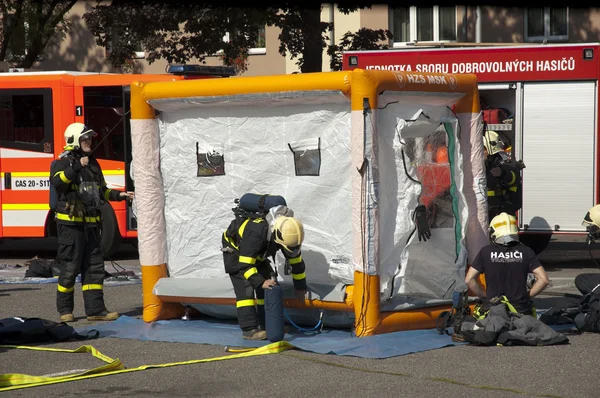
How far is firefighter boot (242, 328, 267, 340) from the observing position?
350 inches

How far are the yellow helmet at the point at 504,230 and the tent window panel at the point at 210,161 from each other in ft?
8.13

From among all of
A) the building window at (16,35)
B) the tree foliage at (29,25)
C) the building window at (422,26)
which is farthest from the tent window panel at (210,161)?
the building window at (422,26)

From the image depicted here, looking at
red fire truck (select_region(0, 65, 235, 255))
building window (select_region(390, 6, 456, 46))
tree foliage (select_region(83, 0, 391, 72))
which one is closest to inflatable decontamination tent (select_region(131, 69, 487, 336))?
red fire truck (select_region(0, 65, 235, 255))

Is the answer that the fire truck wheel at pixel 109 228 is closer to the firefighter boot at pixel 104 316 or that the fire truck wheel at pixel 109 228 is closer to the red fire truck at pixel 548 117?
the firefighter boot at pixel 104 316

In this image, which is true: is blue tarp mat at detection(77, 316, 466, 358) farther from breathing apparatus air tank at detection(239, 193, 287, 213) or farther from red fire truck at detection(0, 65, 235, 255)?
red fire truck at detection(0, 65, 235, 255)

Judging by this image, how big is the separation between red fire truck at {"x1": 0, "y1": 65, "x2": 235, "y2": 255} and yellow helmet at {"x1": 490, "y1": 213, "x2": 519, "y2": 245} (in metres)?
6.40

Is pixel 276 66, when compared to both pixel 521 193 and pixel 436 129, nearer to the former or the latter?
pixel 521 193

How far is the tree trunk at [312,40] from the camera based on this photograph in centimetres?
2088

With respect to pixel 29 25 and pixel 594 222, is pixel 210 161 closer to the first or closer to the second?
pixel 594 222

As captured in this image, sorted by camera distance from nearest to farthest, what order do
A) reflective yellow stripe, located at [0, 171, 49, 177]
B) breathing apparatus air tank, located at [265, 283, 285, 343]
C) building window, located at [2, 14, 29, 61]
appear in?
breathing apparatus air tank, located at [265, 283, 285, 343] → reflective yellow stripe, located at [0, 171, 49, 177] → building window, located at [2, 14, 29, 61]

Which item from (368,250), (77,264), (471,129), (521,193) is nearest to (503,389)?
(368,250)

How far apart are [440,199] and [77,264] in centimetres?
340

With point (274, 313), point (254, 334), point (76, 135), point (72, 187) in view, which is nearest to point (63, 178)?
point (72, 187)

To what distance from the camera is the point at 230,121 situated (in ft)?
31.9
